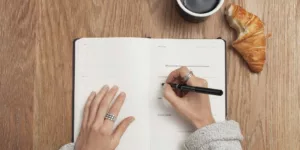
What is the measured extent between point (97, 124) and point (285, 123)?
429 millimetres

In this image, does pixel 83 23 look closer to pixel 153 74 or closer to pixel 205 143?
pixel 153 74

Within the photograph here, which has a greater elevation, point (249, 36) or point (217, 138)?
point (249, 36)

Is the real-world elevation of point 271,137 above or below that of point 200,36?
below

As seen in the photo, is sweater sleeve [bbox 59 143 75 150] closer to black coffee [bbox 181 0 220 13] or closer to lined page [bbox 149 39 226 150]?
lined page [bbox 149 39 226 150]

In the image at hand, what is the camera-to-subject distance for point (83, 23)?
0.89m

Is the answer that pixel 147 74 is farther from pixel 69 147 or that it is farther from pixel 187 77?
pixel 69 147

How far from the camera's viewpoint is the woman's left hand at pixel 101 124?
2.72 ft

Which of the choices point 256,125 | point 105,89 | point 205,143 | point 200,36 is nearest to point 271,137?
point 256,125

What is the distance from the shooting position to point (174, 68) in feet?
2.84

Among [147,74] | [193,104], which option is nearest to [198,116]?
[193,104]

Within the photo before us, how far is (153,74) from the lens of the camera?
2.84 feet

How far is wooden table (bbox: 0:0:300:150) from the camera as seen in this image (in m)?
0.87

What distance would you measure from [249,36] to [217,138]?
9.4 inches

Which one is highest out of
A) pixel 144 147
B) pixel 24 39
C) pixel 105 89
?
pixel 24 39
